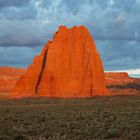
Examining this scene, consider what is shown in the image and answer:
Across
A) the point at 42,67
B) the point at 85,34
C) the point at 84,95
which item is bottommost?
the point at 84,95

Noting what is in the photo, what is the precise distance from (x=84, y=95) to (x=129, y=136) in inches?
3268

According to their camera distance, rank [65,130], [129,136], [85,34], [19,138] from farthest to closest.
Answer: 1. [85,34]
2. [65,130]
3. [19,138]
4. [129,136]

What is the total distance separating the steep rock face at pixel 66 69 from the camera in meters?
103

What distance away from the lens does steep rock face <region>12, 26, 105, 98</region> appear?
4040 inches

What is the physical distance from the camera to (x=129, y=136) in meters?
18.9

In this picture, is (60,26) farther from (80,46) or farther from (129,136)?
(129,136)

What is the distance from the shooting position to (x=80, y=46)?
108 metres

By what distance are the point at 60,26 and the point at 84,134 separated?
9077 cm

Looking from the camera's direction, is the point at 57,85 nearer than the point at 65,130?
No

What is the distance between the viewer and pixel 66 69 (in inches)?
4134

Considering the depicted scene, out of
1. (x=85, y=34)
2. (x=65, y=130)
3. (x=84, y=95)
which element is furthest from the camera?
(x=85, y=34)

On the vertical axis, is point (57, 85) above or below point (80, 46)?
below

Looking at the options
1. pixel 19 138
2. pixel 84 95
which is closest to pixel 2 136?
pixel 19 138

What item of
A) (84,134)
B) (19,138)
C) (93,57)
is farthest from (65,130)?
(93,57)
